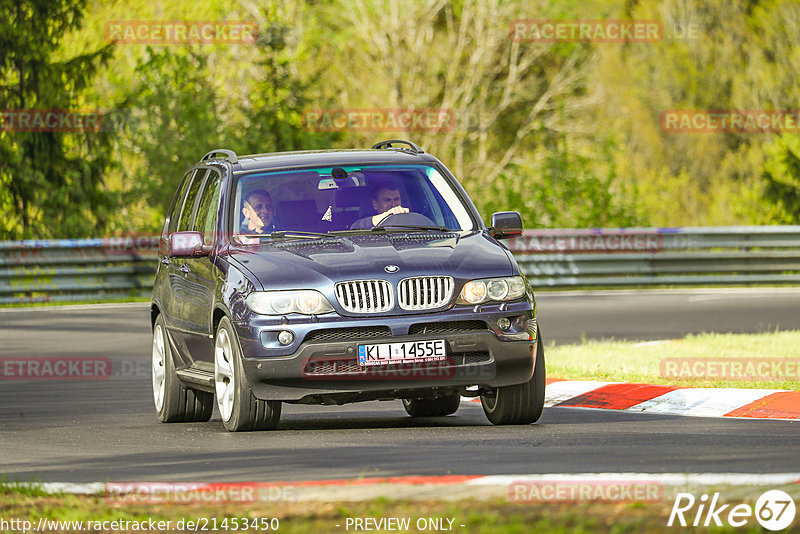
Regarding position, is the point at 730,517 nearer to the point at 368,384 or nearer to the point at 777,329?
the point at 368,384

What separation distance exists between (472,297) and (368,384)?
2.72 ft

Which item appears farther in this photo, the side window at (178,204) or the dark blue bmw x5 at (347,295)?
the side window at (178,204)

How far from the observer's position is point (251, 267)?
1023cm

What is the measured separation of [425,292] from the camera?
32.7 ft

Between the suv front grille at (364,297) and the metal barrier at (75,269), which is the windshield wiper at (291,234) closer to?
the suv front grille at (364,297)

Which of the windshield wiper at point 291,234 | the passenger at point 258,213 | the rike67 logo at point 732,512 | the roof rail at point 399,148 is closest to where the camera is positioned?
the rike67 logo at point 732,512

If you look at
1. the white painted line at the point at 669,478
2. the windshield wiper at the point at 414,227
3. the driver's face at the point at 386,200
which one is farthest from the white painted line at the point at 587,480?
the driver's face at the point at 386,200

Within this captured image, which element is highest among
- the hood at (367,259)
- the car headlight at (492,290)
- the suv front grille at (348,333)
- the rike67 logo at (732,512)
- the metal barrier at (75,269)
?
the hood at (367,259)

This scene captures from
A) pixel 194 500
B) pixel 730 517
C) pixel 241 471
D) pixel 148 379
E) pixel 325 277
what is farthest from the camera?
pixel 148 379

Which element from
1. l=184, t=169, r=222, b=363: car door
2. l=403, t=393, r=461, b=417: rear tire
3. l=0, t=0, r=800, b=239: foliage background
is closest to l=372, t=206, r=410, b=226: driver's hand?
l=184, t=169, r=222, b=363: car door

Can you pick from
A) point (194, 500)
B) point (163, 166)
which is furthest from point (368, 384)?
point (163, 166)

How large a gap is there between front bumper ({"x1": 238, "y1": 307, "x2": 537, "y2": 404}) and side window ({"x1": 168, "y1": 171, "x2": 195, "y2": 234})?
2912 millimetres

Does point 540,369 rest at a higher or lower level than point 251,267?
lower

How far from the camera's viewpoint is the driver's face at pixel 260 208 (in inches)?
432
